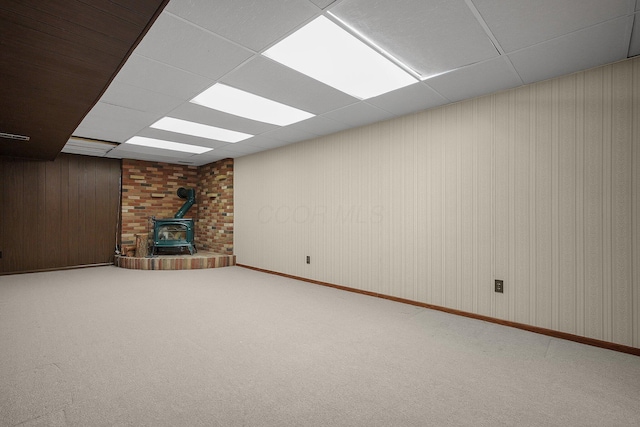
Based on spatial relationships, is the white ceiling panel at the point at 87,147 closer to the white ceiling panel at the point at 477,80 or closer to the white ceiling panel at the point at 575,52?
the white ceiling panel at the point at 477,80

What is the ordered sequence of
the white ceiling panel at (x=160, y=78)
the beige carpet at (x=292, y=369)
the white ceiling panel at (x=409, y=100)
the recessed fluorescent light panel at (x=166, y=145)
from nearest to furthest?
the beige carpet at (x=292, y=369) < the white ceiling panel at (x=160, y=78) < the white ceiling panel at (x=409, y=100) < the recessed fluorescent light panel at (x=166, y=145)

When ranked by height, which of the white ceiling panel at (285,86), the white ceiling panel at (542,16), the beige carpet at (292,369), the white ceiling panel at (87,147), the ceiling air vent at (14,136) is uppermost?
the white ceiling panel at (542,16)

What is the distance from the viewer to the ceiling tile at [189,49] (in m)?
1.96

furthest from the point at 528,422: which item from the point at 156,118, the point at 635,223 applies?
the point at 156,118

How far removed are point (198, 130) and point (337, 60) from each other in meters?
2.63

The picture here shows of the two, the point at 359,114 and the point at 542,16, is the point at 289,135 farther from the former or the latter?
the point at 542,16

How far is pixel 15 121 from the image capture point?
3346 mm

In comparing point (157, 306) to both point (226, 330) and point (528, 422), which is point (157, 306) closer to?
point (226, 330)

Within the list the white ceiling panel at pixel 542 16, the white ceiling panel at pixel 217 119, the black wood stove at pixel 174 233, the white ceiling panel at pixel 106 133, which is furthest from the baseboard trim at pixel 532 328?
the black wood stove at pixel 174 233

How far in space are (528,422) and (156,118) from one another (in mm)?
4287

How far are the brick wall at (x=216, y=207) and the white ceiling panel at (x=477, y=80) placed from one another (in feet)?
15.1

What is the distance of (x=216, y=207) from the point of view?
6.73 m

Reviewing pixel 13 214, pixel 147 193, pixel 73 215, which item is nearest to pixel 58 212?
pixel 73 215

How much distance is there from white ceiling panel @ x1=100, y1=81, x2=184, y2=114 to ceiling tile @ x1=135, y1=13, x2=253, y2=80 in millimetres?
706
